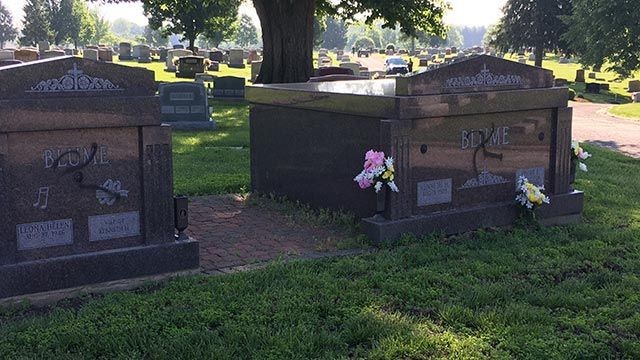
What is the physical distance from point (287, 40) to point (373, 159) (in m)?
13.1

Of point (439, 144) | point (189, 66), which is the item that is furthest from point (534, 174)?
point (189, 66)

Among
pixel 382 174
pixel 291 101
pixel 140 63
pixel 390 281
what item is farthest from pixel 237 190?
pixel 140 63

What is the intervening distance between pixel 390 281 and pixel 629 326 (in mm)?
1685

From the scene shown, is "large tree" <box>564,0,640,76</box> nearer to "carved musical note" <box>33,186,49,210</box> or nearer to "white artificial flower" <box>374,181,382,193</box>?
"white artificial flower" <box>374,181,382,193</box>

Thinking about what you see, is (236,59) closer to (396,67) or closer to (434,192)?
(396,67)

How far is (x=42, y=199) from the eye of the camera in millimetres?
5383

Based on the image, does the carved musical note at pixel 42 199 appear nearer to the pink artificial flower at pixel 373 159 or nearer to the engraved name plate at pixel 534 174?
the pink artificial flower at pixel 373 159

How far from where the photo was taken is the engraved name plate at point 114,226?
5609mm

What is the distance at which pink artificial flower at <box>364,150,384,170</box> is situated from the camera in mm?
6781

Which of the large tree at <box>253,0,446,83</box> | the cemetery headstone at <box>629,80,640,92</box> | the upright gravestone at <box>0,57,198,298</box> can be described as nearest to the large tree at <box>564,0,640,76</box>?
the cemetery headstone at <box>629,80,640,92</box>

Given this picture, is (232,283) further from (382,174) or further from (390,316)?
(382,174)

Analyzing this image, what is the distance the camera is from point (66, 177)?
546 centimetres

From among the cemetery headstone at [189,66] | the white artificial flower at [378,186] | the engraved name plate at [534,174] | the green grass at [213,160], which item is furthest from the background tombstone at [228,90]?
the white artificial flower at [378,186]

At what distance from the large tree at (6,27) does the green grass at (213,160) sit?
11842cm
